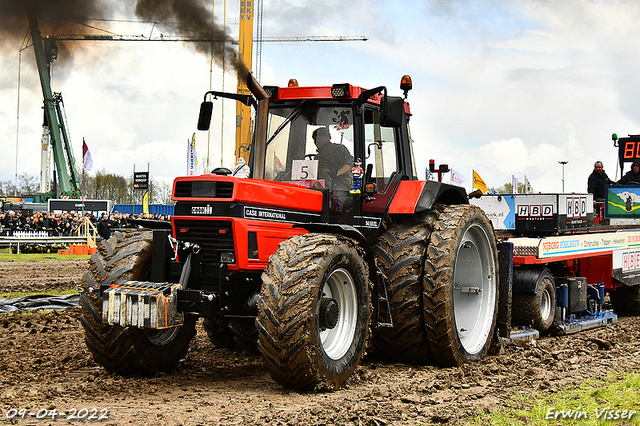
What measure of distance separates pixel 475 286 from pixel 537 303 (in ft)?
7.22

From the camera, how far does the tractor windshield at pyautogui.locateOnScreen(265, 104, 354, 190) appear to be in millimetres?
7184

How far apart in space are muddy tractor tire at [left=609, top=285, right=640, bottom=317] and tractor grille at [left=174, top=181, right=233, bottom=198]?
960 cm

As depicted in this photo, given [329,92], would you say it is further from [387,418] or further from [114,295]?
[387,418]

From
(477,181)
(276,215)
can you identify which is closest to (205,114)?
(276,215)

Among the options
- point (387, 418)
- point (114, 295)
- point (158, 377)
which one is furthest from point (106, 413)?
point (387, 418)

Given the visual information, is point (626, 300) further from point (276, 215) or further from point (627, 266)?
point (276, 215)

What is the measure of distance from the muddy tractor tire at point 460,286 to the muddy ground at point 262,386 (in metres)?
0.26

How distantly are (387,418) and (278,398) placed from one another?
1.00 m

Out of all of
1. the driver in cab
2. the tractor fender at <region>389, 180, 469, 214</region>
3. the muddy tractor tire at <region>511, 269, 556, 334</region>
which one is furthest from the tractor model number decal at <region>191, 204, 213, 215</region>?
the muddy tractor tire at <region>511, 269, 556, 334</region>

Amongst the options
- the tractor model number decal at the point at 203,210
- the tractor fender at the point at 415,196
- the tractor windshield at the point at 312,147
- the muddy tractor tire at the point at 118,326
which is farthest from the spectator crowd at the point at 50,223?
the tractor model number decal at the point at 203,210

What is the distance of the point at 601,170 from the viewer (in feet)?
48.0

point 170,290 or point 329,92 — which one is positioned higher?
point 329,92

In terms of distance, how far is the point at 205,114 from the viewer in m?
7.16

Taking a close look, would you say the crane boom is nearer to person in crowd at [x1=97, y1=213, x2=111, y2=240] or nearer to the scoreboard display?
person in crowd at [x1=97, y1=213, x2=111, y2=240]
